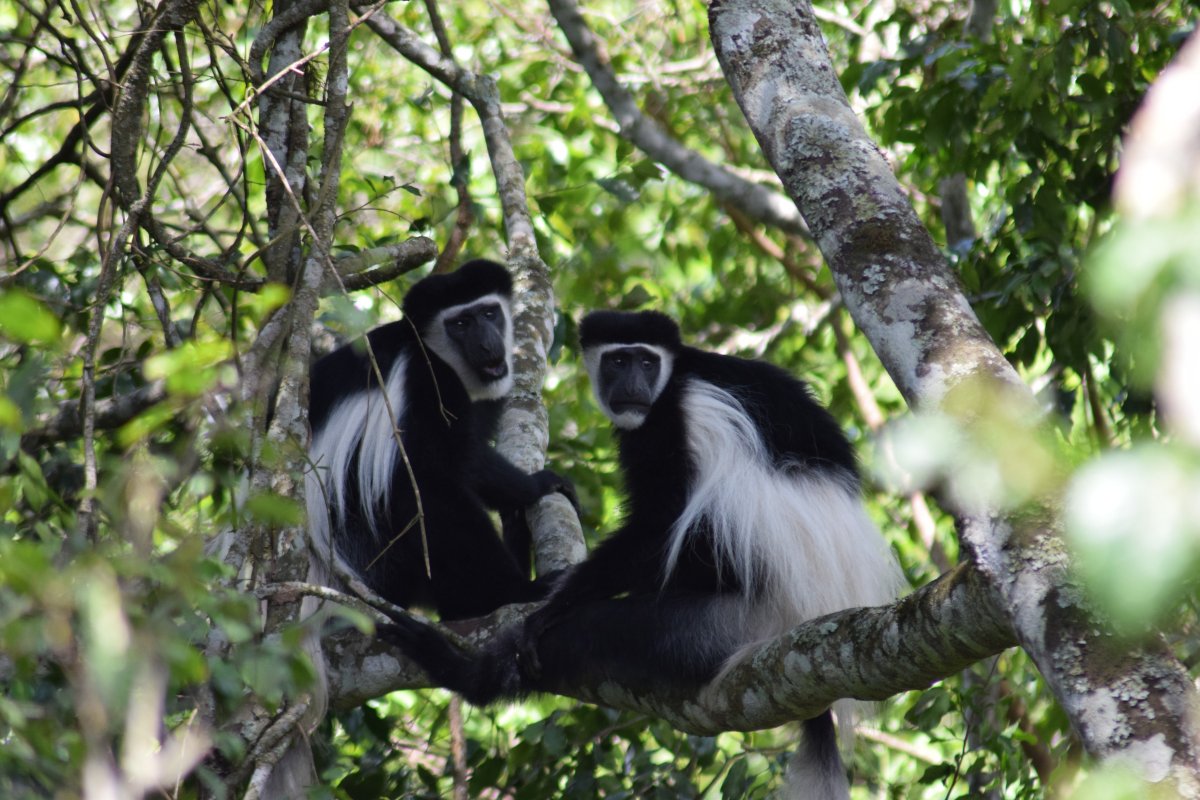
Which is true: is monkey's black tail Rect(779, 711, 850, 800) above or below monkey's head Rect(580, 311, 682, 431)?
below

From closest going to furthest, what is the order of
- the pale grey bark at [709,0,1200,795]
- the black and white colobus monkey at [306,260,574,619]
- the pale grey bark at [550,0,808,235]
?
the pale grey bark at [709,0,1200,795] < the black and white colobus monkey at [306,260,574,619] < the pale grey bark at [550,0,808,235]

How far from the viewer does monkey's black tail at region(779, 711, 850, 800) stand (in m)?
2.25

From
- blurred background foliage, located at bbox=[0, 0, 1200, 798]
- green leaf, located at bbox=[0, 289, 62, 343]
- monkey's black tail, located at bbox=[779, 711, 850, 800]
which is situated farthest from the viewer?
monkey's black tail, located at bbox=[779, 711, 850, 800]

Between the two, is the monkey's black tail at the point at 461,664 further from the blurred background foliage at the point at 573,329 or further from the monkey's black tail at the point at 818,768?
the monkey's black tail at the point at 818,768

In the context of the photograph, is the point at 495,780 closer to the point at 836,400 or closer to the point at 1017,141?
the point at 1017,141

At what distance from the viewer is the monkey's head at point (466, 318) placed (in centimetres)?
326

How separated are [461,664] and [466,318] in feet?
4.19

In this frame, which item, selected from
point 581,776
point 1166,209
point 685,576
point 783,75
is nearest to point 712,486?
point 685,576

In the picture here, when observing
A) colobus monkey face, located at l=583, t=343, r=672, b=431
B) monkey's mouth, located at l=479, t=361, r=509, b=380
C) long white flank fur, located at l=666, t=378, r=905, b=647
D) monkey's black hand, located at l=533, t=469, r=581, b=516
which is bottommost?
long white flank fur, located at l=666, t=378, r=905, b=647

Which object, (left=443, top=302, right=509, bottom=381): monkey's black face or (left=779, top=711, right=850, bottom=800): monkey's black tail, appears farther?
(left=443, top=302, right=509, bottom=381): monkey's black face

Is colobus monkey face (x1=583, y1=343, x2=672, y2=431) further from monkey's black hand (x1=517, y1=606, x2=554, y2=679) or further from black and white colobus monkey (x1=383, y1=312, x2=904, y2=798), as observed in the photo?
monkey's black hand (x1=517, y1=606, x2=554, y2=679)

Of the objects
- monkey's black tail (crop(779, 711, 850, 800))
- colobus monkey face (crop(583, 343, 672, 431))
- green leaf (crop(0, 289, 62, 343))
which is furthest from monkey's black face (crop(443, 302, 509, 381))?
green leaf (crop(0, 289, 62, 343))

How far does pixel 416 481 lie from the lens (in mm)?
2873

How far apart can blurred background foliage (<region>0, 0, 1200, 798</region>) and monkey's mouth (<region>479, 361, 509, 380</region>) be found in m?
0.41
